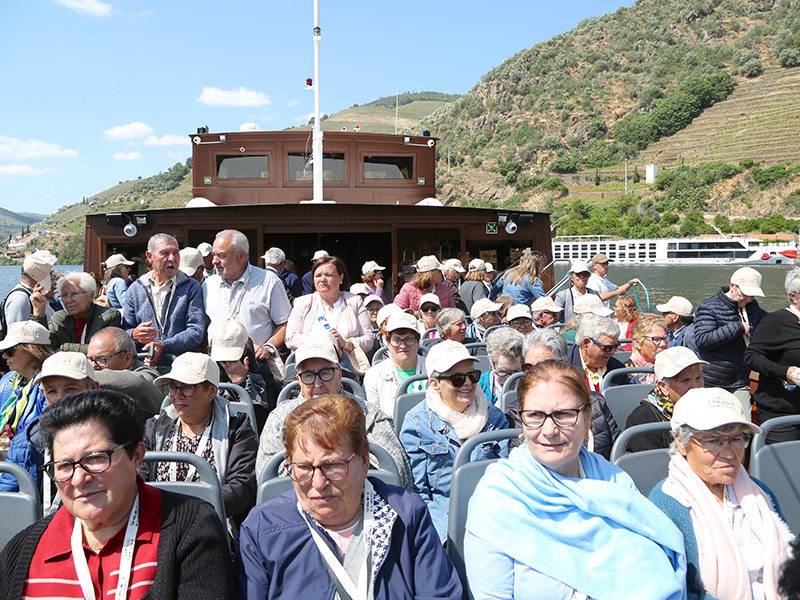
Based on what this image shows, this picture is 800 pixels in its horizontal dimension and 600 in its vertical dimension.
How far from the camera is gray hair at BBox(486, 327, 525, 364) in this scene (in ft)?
14.3

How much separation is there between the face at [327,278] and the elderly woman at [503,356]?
1.37 metres

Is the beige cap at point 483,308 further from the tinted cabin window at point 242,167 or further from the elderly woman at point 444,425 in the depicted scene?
the tinted cabin window at point 242,167

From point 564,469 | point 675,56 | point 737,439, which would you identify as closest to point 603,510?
point 564,469

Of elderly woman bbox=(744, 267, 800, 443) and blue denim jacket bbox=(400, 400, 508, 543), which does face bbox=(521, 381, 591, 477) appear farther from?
elderly woman bbox=(744, 267, 800, 443)

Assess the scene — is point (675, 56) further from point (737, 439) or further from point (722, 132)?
point (737, 439)

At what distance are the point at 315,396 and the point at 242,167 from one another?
909 cm

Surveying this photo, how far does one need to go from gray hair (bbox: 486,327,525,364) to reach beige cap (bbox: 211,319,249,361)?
68.3 inches

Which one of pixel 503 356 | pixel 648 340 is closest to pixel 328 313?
pixel 503 356

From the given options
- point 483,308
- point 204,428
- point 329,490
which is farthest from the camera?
point 483,308

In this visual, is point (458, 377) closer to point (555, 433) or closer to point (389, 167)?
point (555, 433)

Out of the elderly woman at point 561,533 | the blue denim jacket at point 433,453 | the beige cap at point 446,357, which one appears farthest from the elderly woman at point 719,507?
the beige cap at point 446,357

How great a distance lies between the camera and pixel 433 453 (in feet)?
10.0

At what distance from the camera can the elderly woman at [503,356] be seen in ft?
14.3

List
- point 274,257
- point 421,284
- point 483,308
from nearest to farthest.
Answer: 1. point 483,308
2. point 421,284
3. point 274,257
